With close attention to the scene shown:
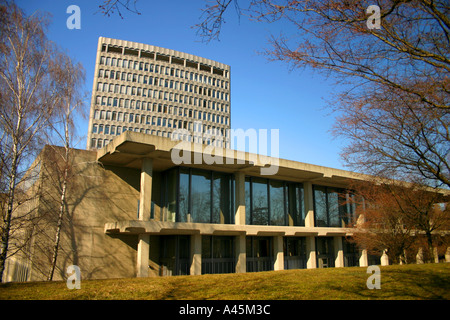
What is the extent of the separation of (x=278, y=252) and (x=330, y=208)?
722 centimetres

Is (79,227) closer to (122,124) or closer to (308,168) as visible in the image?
(308,168)

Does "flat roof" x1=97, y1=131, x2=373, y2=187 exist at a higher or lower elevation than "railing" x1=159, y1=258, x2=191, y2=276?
higher

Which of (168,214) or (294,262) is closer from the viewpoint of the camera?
(168,214)

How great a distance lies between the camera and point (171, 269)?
21.1 metres

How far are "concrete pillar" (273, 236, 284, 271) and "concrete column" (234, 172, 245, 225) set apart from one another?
4.23 metres

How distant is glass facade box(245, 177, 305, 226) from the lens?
962 inches

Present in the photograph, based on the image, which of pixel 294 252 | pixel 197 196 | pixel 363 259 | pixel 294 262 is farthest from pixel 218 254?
pixel 363 259

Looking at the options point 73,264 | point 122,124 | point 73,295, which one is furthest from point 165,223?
point 122,124

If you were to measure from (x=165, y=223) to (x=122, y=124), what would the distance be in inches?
2345

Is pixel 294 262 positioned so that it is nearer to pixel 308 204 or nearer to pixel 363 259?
pixel 308 204

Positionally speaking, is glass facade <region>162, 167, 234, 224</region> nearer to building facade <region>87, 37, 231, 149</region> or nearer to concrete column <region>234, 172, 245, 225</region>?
concrete column <region>234, 172, 245, 225</region>

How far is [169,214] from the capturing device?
21391 millimetres

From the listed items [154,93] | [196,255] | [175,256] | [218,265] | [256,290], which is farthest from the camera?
[154,93]

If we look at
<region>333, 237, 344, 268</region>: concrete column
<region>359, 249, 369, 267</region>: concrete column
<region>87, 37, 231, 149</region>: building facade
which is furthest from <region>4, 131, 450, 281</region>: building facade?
<region>87, 37, 231, 149</region>: building facade
